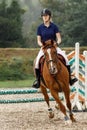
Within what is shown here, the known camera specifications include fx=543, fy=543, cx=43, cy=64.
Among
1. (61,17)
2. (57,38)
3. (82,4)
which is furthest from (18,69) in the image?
(61,17)

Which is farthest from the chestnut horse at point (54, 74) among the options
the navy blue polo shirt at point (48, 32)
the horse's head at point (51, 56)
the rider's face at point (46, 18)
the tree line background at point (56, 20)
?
the tree line background at point (56, 20)

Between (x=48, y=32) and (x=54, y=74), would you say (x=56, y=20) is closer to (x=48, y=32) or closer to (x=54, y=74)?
(x=48, y=32)

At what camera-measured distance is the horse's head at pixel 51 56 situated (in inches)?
423

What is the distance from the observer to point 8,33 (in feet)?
180

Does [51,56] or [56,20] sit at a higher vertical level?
[51,56]

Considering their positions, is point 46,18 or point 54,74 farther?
point 46,18

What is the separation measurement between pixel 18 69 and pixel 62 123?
2255 centimetres

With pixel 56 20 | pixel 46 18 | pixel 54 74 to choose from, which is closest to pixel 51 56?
pixel 54 74

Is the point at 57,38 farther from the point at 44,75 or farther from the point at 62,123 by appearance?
the point at 62,123

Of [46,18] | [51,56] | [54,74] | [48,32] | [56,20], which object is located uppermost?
[46,18]

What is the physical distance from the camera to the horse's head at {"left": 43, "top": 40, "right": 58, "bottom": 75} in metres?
10.8

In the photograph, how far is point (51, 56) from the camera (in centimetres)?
1080

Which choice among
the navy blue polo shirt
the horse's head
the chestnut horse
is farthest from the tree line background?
the horse's head

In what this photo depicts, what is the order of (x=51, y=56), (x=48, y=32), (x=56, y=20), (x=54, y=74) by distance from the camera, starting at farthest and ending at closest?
1. (x=56, y=20)
2. (x=48, y=32)
3. (x=54, y=74)
4. (x=51, y=56)
